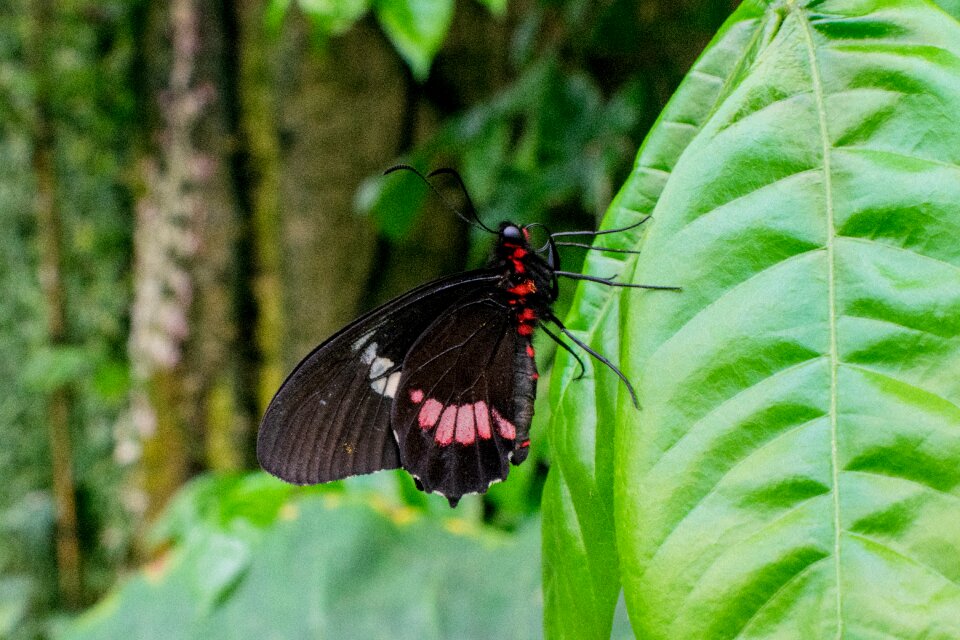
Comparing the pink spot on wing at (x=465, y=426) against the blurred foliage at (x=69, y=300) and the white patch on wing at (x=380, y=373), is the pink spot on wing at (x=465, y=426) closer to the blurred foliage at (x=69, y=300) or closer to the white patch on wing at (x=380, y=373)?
the white patch on wing at (x=380, y=373)

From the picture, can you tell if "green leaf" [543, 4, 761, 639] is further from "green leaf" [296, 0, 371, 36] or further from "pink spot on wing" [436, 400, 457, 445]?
"green leaf" [296, 0, 371, 36]

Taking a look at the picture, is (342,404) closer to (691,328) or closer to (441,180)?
(691,328)

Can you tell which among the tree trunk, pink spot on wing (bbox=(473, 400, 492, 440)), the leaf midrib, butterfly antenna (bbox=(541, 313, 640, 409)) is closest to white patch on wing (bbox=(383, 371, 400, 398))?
pink spot on wing (bbox=(473, 400, 492, 440))

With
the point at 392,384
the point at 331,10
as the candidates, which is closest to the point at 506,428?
the point at 392,384

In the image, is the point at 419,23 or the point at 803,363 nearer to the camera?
the point at 803,363

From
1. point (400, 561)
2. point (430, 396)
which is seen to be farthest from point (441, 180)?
point (430, 396)

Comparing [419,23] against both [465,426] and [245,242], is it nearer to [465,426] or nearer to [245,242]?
[465,426]

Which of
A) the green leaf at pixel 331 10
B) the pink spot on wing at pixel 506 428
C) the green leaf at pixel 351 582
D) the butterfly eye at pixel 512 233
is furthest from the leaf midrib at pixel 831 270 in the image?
the green leaf at pixel 351 582
